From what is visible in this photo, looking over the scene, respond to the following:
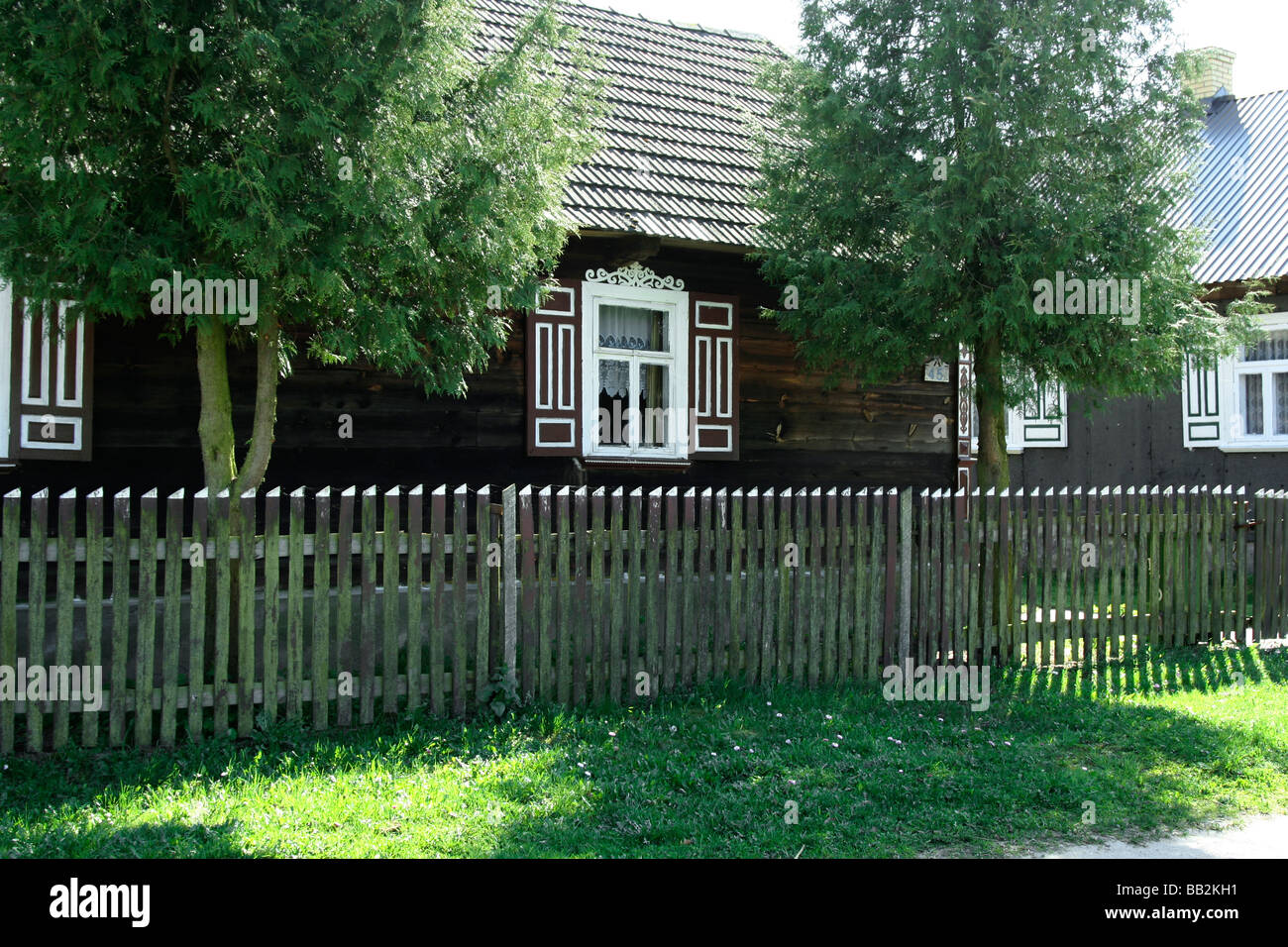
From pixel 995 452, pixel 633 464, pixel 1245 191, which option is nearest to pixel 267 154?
pixel 633 464

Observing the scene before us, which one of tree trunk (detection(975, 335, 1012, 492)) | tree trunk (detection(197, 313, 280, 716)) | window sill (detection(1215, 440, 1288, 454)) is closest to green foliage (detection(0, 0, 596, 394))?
tree trunk (detection(197, 313, 280, 716))

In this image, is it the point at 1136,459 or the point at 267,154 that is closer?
the point at 267,154

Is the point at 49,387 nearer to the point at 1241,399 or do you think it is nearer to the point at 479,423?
the point at 479,423

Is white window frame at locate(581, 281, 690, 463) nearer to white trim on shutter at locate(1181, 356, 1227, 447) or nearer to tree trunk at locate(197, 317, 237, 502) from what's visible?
tree trunk at locate(197, 317, 237, 502)

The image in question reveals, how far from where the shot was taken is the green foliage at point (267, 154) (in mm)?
6059

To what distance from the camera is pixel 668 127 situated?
12.6 m

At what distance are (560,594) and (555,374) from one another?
363 cm

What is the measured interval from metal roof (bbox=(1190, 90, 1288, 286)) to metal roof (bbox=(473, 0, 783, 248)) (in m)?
7.34

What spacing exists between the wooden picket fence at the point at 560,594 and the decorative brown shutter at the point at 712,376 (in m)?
2.58

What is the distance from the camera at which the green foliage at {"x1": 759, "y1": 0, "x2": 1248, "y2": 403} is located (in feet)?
29.6

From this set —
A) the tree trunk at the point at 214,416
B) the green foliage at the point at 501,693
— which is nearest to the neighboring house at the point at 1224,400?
the green foliage at the point at 501,693

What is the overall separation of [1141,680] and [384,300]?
23.7 ft

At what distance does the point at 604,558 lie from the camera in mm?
7746
